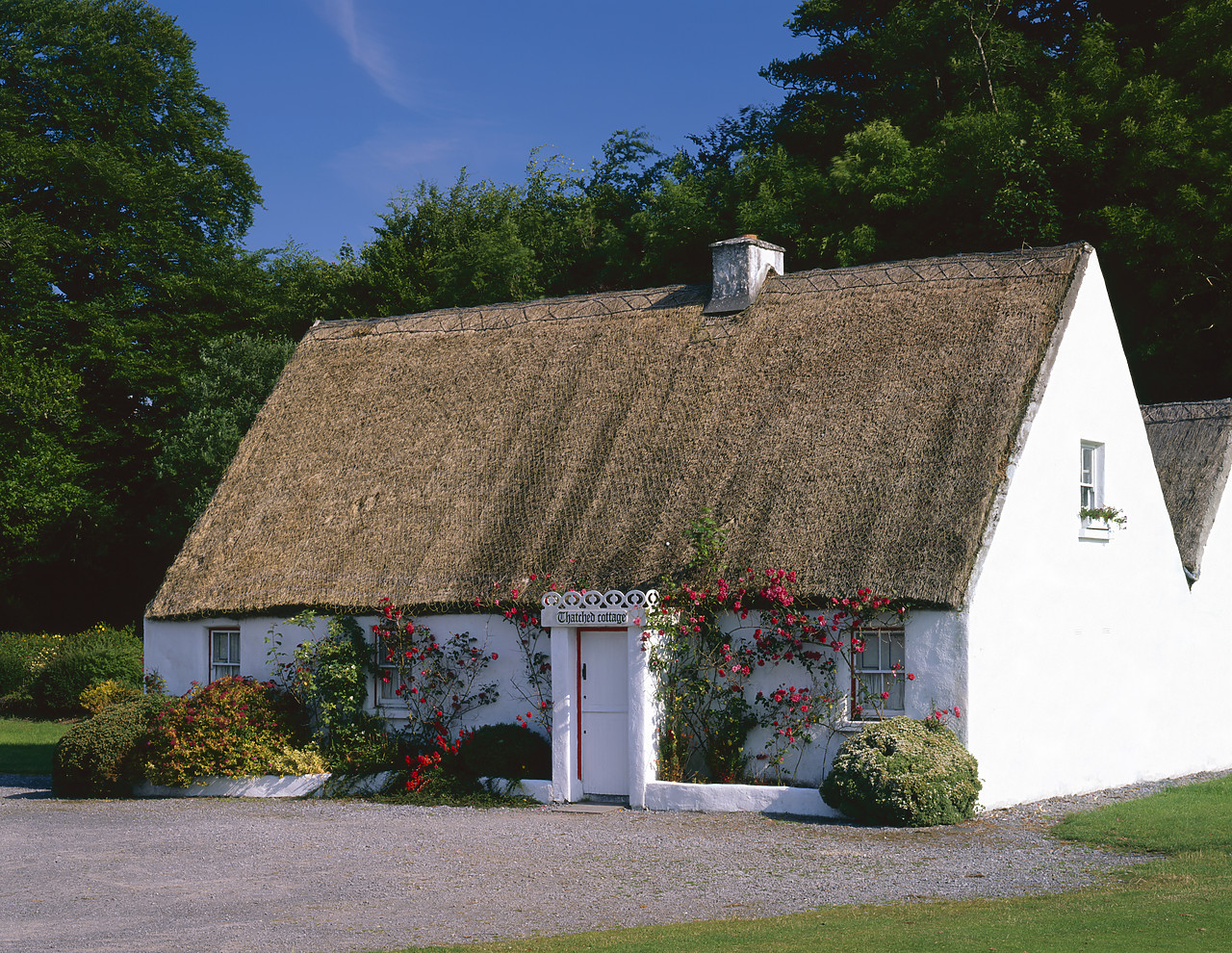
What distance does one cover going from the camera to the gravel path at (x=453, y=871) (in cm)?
908

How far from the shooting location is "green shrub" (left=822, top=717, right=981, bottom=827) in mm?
12867

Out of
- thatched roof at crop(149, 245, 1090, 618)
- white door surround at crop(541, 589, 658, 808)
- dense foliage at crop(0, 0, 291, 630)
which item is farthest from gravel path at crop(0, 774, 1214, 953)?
dense foliage at crop(0, 0, 291, 630)

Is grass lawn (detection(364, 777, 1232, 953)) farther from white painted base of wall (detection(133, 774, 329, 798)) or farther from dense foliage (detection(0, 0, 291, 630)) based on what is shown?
dense foliage (detection(0, 0, 291, 630))

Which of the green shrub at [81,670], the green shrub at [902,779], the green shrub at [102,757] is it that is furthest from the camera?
the green shrub at [81,670]

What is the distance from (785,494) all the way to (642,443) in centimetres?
258

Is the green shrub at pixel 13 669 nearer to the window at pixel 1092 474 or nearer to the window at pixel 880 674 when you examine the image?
the window at pixel 880 674

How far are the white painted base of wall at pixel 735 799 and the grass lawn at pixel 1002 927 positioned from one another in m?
3.97

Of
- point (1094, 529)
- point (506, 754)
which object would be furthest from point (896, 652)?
point (506, 754)

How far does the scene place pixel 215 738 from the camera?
54.9 feet

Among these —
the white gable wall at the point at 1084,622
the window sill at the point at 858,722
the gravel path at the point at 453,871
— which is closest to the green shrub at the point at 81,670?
the gravel path at the point at 453,871

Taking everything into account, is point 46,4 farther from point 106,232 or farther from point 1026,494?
point 1026,494

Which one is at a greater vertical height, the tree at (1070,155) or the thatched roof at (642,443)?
the tree at (1070,155)

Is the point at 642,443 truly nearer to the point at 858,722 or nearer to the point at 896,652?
the point at 896,652

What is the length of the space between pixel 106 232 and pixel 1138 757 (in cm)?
3079
